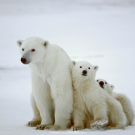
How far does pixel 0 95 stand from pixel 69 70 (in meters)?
3.79

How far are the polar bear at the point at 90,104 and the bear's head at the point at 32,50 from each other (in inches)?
27.5

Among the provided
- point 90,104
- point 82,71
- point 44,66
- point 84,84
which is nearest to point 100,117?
point 90,104

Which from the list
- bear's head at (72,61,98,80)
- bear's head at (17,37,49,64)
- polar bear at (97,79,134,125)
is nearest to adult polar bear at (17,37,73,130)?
bear's head at (17,37,49,64)

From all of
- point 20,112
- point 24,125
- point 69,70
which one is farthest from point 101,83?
point 20,112

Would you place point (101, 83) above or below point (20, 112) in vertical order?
above

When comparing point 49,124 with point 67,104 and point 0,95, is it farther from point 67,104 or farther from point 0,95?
point 0,95

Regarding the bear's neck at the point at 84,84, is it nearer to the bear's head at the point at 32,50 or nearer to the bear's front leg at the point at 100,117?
the bear's front leg at the point at 100,117

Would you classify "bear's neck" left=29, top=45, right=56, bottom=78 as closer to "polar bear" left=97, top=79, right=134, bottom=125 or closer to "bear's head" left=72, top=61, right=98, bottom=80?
"bear's head" left=72, top=61, right=98, bottom=80

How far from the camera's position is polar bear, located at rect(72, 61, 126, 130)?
164 inches

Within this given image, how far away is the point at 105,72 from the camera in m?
10.7

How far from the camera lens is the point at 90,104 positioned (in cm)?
423

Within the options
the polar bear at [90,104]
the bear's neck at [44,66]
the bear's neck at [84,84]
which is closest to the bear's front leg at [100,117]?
the polar bear at [90,104]

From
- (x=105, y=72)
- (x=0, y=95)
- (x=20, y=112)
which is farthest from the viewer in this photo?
(x=105, y=72)

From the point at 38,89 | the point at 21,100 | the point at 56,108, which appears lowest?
the point at 21,100
